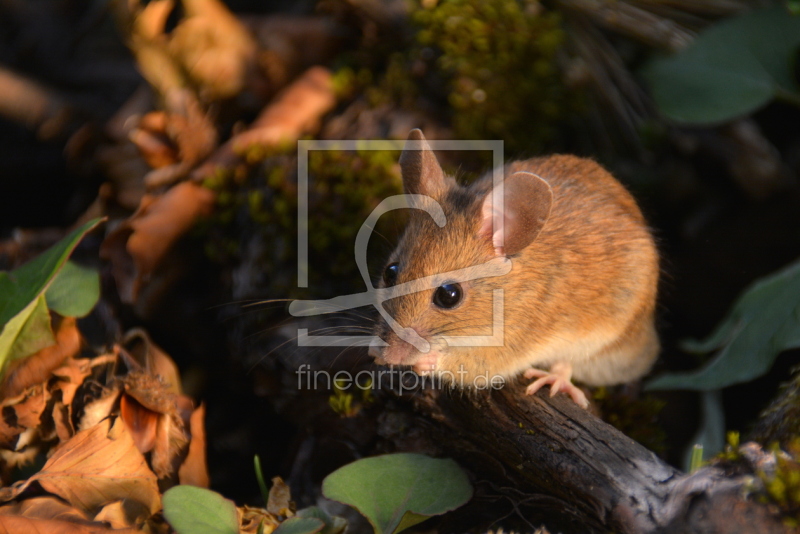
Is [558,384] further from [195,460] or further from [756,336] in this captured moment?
[195,460]

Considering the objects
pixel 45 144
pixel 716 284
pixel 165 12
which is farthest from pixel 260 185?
pixel 716 284

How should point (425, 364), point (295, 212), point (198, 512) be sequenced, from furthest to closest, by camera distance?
point (295, 212) < point (425, 364) < point (198, 512)

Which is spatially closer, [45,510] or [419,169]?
[45,510]

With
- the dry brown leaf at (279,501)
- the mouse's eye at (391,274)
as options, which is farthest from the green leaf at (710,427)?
the dry brown leaf at (279,501)

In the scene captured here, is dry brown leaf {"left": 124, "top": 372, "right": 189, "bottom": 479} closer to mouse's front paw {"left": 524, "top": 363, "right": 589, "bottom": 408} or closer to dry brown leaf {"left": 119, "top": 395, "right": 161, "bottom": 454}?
dry brown leaf {"left": 119, "top": 395, "right": 161, "bottom": 454}

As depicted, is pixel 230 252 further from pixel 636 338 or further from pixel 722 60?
pixel 722 60

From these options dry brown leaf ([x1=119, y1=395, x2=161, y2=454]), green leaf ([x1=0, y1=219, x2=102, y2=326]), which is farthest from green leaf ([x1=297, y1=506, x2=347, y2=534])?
green leaf ([x1=0, y1=219, x2=102, y2=326])

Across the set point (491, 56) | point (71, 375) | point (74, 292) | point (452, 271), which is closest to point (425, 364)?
point (452, 271)
